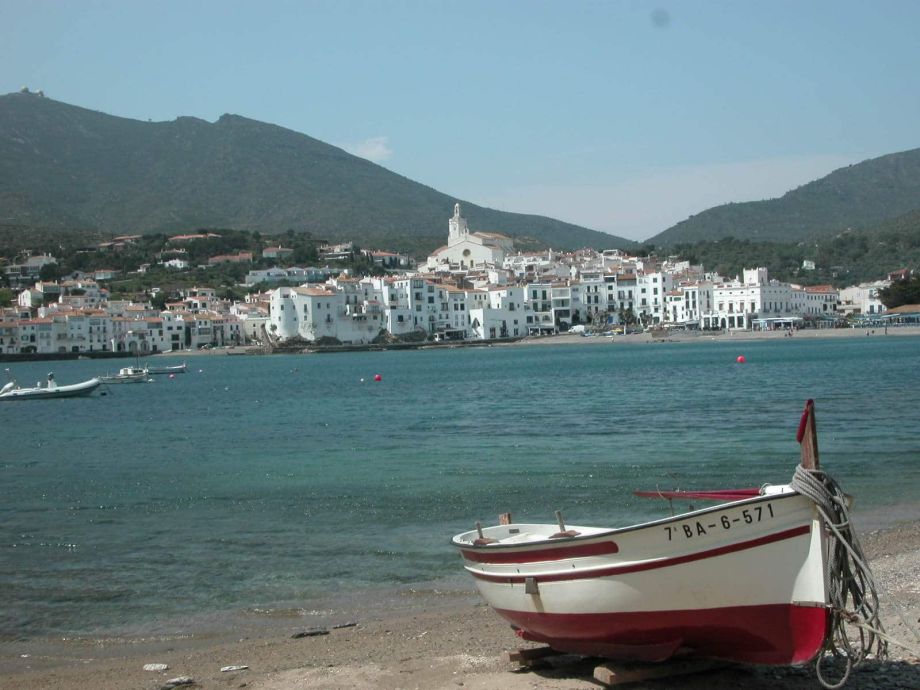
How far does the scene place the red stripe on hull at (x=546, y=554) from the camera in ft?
24.8

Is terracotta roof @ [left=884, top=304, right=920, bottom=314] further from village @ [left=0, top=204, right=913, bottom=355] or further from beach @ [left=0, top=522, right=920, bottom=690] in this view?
beach @ [left=0, top=522, right=920, bottom=690]

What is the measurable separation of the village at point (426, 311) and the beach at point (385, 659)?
10341 centimetres

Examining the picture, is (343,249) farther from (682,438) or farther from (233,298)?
(682,438)

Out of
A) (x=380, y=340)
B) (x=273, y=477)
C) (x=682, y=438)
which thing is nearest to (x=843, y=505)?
(x=273, y=477)

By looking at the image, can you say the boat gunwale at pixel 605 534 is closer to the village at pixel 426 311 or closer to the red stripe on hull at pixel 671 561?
the red stripe on hull at pixel 671 561

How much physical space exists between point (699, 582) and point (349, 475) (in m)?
14.1

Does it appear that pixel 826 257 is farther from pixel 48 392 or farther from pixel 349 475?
pixel 349 475

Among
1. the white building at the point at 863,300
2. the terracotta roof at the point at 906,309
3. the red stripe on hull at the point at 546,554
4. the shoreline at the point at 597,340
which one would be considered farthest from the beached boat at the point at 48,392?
the white building at the point at 863,300

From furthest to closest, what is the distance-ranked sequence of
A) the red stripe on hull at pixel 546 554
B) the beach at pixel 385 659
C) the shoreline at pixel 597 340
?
the shoreline at pixel 597 340, the beach at pixel 385 659, the red stripe on hull at pixel 546 554

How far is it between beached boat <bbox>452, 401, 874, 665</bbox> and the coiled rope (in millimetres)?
26

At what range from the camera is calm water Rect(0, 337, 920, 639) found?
12477 millimetres

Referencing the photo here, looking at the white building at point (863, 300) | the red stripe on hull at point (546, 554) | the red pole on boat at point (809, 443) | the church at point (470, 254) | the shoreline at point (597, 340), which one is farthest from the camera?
the church at point (470, 254)

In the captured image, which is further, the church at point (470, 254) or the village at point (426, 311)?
the church at point (470, 254)

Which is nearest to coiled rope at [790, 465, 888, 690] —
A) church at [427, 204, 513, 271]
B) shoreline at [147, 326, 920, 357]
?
shoreline at [147, 326, 920, 357]
